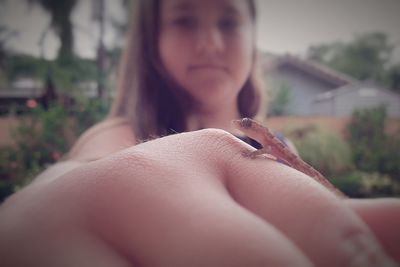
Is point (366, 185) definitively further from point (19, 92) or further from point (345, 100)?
point (19, 92)

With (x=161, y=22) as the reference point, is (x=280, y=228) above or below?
below

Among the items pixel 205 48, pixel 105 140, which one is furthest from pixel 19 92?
pixel 205 48

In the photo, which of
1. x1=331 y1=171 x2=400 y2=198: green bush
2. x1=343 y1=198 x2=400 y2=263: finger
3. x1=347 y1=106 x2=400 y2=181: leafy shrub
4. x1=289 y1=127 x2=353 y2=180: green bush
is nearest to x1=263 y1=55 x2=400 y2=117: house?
x1=347 y1=106 x2=400 y2=181: leafy shrub

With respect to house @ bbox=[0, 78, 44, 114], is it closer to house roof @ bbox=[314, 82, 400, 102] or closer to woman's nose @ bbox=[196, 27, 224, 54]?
house roof @ bbox=[314, 82, 400, 102]

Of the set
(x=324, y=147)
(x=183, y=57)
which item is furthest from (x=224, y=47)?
(x=324, y=147)

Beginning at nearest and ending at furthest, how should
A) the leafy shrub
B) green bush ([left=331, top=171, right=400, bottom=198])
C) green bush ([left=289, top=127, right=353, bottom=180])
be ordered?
green bush ([left=331, top=171, right=400, bottom=198]) → green bush ([left=289, top=127, right=353, bottom=180]) → the leafy shrub

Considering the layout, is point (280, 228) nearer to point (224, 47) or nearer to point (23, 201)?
point (23, 201)

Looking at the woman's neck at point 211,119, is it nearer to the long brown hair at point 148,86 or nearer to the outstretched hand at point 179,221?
the long brown hair at point 148,86
